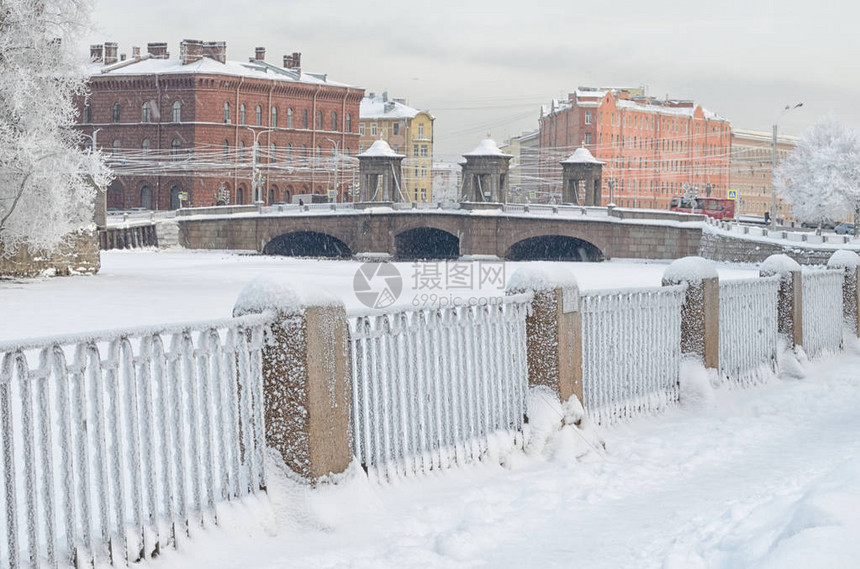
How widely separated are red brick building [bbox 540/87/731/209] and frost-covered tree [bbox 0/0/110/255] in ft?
254

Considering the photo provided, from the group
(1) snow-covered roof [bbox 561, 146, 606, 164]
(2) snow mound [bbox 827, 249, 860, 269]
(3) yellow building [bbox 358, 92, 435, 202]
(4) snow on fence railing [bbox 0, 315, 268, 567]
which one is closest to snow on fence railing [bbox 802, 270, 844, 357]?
(2) snow mound [bbox 827, 249, 860, 269]

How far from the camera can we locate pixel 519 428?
27.4 ft

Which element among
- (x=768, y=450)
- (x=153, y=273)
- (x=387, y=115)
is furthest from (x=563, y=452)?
(x=387, y=115)

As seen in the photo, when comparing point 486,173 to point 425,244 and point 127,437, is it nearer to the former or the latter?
point 425,244

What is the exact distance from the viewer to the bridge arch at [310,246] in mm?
72887

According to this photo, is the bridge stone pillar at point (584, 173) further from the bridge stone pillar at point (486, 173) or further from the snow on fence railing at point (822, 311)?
the snow on fence railing at point (822, 311)

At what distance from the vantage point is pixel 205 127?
8150cm

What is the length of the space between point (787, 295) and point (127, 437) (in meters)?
10.5

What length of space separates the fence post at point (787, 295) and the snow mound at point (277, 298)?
29.3 ft

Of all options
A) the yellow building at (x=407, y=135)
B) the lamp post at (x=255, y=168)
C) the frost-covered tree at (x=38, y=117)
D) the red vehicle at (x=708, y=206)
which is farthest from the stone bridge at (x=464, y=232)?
the yellow building at (x=407, y=135)

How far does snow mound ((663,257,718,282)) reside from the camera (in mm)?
10961

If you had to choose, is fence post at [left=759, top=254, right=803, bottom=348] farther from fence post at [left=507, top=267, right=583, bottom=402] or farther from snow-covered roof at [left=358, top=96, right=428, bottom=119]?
snow-covered roof at [left=358, top=96, right=428, bottom=119]

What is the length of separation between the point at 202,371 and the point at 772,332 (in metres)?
9.35

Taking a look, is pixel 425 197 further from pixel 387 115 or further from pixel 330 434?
pixel 330 434
